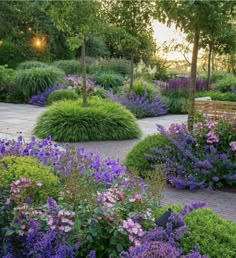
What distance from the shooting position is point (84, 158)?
404cm

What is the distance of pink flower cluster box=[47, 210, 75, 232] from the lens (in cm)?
262

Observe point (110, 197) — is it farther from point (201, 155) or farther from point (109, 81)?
point (109, 81)

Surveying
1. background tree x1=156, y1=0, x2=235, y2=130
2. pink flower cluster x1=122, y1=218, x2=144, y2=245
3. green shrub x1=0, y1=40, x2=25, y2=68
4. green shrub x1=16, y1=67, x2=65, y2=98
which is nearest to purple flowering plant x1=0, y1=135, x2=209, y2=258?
pink flower cluster x1=122, y1=218, x2=144, y2=245

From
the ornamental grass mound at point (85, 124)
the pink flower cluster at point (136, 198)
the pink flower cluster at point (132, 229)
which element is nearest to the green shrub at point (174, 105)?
the ornamental grass mound at point (85, 124)

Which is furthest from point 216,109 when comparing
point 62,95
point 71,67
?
point 71,67

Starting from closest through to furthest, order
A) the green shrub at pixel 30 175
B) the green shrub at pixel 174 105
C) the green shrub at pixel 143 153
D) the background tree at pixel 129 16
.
A: the green shrub at pixel 30 175 < the green shrub at pixel 143 153 < the background tree at pixel 129 16 < the green shrub at pixel 174 105

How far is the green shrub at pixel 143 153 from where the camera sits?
19.9 ft

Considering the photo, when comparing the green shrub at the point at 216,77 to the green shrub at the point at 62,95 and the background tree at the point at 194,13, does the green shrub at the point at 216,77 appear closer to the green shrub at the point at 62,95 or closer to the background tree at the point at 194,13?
the green shrub at the point at 62,95

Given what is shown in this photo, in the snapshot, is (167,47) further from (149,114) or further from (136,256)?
(136,256)

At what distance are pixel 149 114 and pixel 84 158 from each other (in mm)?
9313

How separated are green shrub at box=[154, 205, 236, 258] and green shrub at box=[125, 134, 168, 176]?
3066 mm

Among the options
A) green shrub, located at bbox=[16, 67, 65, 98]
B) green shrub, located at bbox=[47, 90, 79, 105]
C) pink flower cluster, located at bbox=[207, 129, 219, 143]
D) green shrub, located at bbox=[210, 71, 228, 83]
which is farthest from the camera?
green shrub, located at bbox=[210, 71, 228, 83]

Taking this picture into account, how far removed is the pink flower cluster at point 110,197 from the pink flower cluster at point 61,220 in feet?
0.71

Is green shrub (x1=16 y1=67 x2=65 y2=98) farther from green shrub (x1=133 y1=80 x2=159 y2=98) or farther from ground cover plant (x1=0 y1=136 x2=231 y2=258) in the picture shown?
ground cover plant (x1=0 y1=136 x2=231 y2=258)
